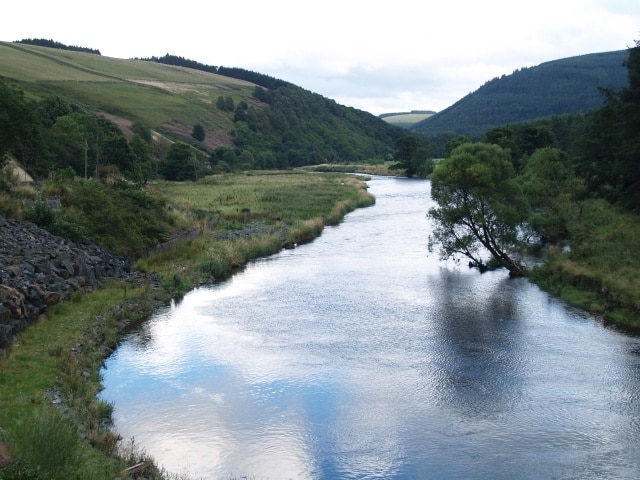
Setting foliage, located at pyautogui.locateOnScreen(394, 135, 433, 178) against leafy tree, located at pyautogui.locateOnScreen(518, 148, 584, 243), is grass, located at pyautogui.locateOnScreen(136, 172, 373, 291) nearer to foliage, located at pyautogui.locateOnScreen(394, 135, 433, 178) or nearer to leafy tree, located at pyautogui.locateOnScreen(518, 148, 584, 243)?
leafy tree, located at pyautogui.locateOnScreen(518, 148, 584, 243)

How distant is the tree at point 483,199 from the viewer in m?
41.2

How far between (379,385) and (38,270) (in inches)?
636

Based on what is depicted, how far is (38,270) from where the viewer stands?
29.8 metres

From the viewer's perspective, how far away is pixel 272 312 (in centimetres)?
3334

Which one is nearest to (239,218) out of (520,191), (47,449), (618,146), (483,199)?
(483,199)

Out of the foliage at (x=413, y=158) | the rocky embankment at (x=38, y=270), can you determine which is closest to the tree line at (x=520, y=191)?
the rocky embankment at (x=38, y=270)

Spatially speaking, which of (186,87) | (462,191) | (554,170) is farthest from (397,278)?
(186,87)

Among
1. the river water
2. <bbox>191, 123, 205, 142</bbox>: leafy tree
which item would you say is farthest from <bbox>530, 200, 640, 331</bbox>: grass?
<bbox>191, 123, 205, 142</bbox>: leafy tree

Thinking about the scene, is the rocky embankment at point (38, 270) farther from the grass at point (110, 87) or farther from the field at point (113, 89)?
the grass at point (110, 87)

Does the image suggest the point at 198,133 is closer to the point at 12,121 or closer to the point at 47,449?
the point at 12,121

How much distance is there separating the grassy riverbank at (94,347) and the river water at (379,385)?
1.12 metres

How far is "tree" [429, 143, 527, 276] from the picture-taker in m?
41.2

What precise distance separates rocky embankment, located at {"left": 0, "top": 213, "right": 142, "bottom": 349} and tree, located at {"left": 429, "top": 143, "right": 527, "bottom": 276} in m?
19.7

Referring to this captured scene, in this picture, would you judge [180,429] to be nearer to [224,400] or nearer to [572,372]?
[224,400]
